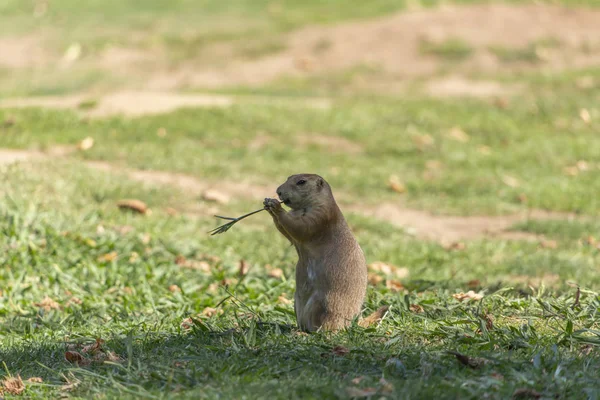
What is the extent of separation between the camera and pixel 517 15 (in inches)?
706

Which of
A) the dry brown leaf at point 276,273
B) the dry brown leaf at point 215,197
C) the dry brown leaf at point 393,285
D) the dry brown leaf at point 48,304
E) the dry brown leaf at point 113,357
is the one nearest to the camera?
the dry brown leaf at point 113,357

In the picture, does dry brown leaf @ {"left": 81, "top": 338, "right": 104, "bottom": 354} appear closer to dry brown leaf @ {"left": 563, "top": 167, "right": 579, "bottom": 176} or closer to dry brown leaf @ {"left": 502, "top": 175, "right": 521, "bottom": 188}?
dry brown leaf @ {"left": 502, "top": 175, "right": 521, "bottom": 188}

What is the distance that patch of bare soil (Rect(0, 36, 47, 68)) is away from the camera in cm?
1702

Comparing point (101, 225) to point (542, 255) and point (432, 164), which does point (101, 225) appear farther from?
point (432, 164)

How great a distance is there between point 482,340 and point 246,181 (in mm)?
5782

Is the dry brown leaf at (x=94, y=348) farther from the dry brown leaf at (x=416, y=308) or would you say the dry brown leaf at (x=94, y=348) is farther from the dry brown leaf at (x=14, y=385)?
the dry brown leaf at (x=416, y=308)

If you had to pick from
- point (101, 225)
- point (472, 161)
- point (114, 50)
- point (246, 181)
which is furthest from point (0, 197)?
point (114, 50)

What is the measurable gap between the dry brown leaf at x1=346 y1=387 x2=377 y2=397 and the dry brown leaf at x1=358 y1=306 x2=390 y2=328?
992 mm

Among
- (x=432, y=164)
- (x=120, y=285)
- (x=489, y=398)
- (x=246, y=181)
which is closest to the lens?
(x=489, y=398)

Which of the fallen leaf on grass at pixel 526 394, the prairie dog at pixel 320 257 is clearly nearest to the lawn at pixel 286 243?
the fallen leaf on grass at pixel 526 394

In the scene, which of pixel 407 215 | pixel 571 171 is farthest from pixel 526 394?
pixel 571 171

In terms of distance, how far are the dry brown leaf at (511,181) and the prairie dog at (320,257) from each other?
6229mm

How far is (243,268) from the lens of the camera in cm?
671

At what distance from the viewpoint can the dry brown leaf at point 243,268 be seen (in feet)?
21.2
